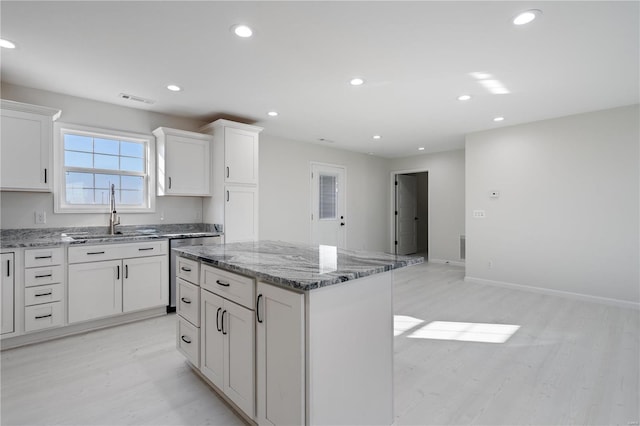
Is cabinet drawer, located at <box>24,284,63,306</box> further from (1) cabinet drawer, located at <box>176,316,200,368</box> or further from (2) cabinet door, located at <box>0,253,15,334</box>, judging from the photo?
(1) cabinet drawer, located at <box>176,316,200,368</box>

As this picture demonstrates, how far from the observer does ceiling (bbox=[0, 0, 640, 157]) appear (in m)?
2.04

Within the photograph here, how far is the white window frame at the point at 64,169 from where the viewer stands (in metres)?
3.48

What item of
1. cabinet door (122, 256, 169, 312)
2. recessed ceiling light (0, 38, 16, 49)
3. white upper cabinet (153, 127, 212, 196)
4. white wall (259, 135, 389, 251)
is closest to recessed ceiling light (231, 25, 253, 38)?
recessed ceiling light (0, 38, 16, 49)

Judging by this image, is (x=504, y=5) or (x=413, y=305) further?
(x=413, y=305)

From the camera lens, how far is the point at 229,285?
1828mm

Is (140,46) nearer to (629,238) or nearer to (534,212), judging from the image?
(534,212)

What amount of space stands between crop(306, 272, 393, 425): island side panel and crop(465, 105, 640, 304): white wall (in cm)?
387

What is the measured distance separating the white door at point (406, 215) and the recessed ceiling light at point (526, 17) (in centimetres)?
579

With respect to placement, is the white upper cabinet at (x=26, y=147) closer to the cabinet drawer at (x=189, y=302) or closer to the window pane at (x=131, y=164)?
the window pane at (x=131, y=164)

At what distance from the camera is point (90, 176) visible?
12.4 feet

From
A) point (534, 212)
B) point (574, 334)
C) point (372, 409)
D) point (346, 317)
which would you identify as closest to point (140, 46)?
point (346, 317)

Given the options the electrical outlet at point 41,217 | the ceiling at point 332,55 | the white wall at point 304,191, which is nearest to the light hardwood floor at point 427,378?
the electrical outlet at point 41,217

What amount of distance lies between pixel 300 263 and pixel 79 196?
331cm

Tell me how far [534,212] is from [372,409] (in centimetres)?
417
